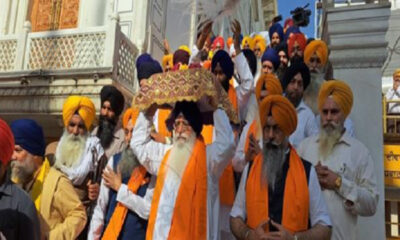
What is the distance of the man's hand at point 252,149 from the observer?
9.86 ft

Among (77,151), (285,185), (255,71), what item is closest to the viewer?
(285,185)

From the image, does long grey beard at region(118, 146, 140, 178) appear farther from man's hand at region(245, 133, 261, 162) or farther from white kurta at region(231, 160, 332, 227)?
white kurta at region(231, 160, 332, 227)

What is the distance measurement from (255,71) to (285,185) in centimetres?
324

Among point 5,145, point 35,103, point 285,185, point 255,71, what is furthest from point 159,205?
point 35,103

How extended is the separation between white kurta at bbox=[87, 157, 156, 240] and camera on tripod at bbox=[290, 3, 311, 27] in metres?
6.89

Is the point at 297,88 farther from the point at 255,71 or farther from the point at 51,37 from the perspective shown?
the point at 51,37

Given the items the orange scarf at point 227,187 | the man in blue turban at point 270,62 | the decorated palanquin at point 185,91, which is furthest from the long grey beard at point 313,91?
the decorated palanquin at point 185,91

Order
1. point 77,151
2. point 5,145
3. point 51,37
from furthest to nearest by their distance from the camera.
Answer: point 51,37
point 77,151
point 5,145

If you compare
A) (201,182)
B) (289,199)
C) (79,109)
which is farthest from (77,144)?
(289,199)

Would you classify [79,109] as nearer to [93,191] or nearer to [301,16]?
[93,191]

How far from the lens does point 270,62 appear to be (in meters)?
5.12

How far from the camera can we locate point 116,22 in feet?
24.7

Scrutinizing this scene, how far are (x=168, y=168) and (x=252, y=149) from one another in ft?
2.16

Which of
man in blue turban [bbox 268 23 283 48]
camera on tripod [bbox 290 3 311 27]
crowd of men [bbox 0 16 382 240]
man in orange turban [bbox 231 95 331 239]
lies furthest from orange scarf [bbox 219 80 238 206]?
camera on tripod [bbox 290 3 311 27]
